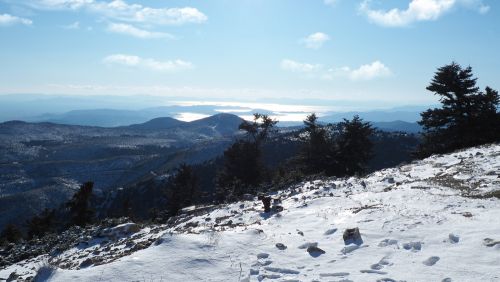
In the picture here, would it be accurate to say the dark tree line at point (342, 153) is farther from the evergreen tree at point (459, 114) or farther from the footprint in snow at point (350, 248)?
the footprint in snow at point (350, 248)

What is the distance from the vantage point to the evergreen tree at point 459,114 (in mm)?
40688

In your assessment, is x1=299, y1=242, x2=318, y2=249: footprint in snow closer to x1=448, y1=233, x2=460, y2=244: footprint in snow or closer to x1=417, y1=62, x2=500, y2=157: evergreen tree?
x1=448, y1=233, x2=460, y2=244: footprint in snow

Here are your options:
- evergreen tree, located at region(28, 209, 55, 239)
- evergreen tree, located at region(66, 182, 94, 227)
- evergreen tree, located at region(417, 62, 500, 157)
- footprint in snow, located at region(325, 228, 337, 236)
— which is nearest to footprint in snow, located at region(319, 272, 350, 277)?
footprint in snow, located at region(325, 228, 337, 236)

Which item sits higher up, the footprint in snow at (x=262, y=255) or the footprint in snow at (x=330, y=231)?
the footprint in snow at (x=330, y=231)

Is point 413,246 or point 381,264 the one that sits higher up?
point 413,246

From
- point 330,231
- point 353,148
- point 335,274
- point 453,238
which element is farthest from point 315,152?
point 335,274

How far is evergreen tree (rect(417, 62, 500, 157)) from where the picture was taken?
40.7m

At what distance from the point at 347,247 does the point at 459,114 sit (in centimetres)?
3758

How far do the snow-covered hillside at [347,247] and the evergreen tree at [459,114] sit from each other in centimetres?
2656

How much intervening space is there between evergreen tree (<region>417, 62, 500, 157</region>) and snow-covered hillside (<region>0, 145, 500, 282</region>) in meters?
26.6

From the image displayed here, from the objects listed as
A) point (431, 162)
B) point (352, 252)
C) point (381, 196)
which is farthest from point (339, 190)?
point (352, 252)

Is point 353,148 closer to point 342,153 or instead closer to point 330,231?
point 342,153

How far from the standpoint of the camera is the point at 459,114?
4231 cm

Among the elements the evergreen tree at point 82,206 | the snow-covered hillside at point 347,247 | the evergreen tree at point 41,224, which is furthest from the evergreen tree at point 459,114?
the evergreen tree at point 41,224
